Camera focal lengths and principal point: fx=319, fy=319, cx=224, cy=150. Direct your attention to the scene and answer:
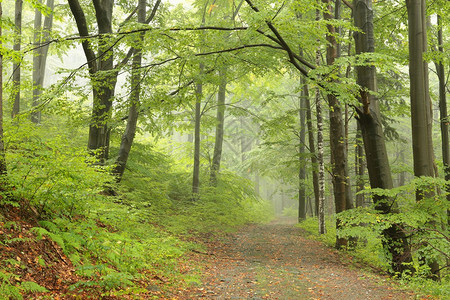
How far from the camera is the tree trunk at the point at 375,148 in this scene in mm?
7102

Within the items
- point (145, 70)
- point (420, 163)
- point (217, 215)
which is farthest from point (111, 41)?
point (217, 215)

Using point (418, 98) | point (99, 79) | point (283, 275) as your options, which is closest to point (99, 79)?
point (99, 79)

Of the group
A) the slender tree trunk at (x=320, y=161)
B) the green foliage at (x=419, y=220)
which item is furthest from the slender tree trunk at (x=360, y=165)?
the green foliage at (x=419, y=220)

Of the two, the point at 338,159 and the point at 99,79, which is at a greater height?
the point at 99,79

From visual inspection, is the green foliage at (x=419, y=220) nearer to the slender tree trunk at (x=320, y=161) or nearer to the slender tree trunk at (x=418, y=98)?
the slender tree trunk at (x=418, y=98)

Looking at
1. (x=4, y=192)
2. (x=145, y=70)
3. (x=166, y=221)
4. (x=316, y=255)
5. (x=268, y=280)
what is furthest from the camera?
(x=166, y=221)

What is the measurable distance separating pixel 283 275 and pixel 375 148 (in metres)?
3.57

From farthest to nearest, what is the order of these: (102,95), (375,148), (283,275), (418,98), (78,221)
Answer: (102,95)
(375,148)
(418,98)
(283,275)
(78,221)

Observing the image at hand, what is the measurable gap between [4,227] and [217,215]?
1124 centimetres

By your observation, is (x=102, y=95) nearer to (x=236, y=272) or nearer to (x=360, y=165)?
(x=236, y=272)

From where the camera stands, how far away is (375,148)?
7402mm

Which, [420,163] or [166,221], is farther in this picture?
[166,221]

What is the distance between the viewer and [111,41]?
6.84m

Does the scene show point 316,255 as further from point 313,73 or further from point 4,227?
point 4,227
